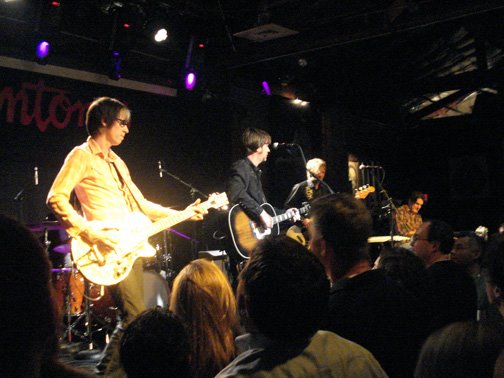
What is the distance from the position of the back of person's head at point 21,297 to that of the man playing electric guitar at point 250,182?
559 cm

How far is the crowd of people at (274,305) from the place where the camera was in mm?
906

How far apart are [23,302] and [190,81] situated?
733 centimetres

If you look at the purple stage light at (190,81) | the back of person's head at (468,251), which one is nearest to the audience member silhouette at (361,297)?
the back of person's head at (468,251)

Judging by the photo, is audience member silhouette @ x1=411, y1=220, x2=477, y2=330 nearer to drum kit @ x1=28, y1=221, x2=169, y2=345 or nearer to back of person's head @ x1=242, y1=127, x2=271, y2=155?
back of person's head @ x1=242, y1=127, x2=271, y2=155

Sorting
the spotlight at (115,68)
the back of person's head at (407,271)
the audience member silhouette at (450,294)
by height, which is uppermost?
the spotlight at (115,68)

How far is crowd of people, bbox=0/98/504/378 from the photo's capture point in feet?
2.97

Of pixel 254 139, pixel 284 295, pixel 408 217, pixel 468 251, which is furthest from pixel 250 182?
pixel 284 295

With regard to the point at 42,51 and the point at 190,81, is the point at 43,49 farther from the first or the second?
the point at 190,81

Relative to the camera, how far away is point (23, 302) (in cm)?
87

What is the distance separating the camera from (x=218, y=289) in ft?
8.25

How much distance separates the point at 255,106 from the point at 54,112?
3584 millimetres

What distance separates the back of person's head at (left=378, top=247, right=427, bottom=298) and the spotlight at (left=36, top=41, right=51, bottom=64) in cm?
486

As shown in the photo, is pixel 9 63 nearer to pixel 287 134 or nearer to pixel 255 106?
pixel 255 106

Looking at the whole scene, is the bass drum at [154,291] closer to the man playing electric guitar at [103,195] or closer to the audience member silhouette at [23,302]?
the man playing electric guitar at [103,195]
